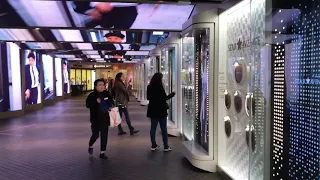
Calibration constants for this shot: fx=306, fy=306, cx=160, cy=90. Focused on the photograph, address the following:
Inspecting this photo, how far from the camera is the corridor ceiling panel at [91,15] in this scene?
780 cm

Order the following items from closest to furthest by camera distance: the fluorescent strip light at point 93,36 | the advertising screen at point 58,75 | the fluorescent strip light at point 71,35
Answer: the fluorescent strip light at point 71,35 → the fluorescent strip light at point 93,36 → the advertising screen at point 58,75

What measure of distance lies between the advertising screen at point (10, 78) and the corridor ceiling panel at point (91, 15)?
4394 millimetres

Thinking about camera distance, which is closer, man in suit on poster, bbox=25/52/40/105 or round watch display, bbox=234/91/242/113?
round watch display, bbox=234/91/242/113

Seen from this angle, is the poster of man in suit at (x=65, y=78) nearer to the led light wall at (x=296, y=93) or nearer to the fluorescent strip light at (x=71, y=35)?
the fluorescent strip light at (x=71, y=35)

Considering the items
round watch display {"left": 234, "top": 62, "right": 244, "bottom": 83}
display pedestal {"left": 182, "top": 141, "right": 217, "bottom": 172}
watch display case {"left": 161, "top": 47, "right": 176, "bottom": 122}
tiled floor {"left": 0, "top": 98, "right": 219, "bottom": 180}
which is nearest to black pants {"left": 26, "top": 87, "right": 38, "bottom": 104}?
tiled floor {"left": 0, "top": 98, "right": 219, "bottom": 180}

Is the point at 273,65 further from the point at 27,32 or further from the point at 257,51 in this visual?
the point at 27,32

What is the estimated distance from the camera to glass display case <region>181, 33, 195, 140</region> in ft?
21.1

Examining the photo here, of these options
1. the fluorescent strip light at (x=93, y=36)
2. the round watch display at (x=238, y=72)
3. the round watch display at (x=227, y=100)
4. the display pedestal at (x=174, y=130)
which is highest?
the fluorescent strip light at (x=93, y=36)

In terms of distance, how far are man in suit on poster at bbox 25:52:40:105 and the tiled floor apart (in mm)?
6856

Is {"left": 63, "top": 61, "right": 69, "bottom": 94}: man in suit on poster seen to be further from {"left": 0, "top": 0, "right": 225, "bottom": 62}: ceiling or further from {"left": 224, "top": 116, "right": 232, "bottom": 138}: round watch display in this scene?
{"left": 224, "top": 116, "right": 232, "bottom": 138}: round watch display

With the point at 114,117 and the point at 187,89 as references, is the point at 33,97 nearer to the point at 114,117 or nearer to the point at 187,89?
the point at 114,117

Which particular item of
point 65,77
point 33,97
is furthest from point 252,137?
point 65,77

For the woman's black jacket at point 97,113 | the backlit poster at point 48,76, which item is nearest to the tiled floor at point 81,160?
the woman's black jacket at point 97,113

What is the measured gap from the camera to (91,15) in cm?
844
